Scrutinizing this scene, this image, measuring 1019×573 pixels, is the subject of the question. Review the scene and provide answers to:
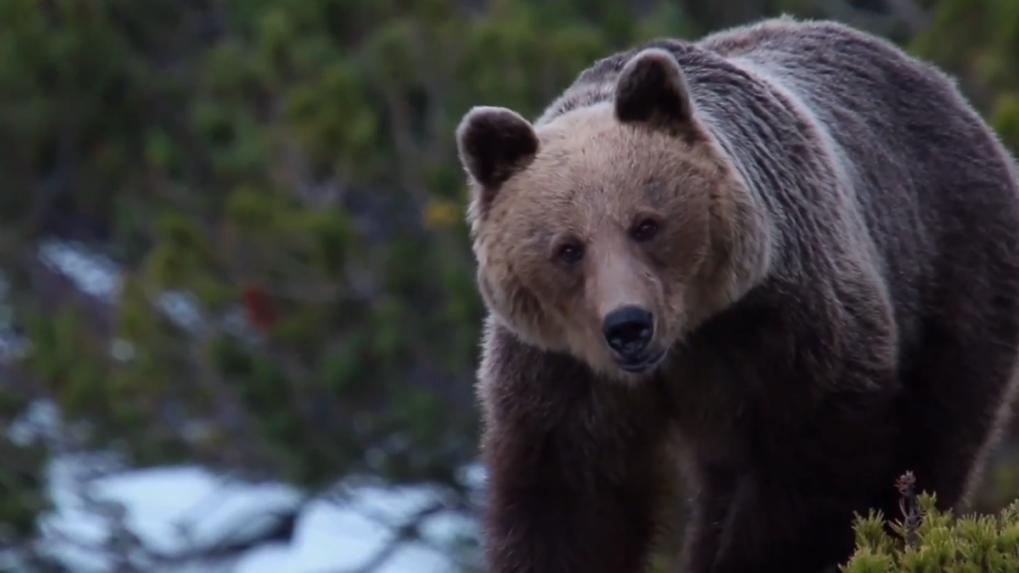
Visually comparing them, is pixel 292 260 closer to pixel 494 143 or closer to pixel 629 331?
pixel 494 143

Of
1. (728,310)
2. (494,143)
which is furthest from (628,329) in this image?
(494,143)

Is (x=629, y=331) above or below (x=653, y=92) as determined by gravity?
below

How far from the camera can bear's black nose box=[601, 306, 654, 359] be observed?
4148 millimetres

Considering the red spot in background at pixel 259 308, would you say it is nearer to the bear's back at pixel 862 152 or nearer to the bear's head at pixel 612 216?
the bear's back at pixel 862 152

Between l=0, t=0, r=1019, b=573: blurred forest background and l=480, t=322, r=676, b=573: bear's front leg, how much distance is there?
210 inches

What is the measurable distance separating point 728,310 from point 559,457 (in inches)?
23.2

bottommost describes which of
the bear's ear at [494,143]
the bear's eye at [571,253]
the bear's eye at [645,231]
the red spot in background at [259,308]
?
the bear's eye at [645,231]

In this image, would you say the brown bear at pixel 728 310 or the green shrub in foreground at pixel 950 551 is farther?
the brown bear at pixel 728 310

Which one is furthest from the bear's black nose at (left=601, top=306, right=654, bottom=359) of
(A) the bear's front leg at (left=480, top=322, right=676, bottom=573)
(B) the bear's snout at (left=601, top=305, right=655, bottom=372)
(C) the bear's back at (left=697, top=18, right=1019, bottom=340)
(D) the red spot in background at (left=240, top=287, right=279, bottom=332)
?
(D) the red spot in background at (left=240, top=287, right=279, bottom=332)

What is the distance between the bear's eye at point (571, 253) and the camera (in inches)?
172

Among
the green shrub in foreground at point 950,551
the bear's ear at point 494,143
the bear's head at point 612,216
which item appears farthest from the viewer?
the bear's ear at point 494,143

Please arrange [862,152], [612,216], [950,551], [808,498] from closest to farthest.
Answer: [950,551]
[612,216]
[808,498]
[862,152]

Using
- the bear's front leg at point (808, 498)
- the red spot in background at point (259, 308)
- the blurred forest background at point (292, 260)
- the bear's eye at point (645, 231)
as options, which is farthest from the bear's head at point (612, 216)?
the red spot in background at point (259, 308)

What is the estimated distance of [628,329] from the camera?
13.6 feet
